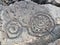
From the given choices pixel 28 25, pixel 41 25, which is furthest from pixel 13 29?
pixel 41 25

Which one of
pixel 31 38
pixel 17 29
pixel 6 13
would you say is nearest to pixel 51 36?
A: pixel 31 38

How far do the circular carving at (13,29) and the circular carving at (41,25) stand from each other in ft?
0.31

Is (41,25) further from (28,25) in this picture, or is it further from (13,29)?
(13,29)

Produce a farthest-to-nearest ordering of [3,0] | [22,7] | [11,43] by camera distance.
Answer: [3,0] → [22,7] → [11,43]

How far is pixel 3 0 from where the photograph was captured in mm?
2322

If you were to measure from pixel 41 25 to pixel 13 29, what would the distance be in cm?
25

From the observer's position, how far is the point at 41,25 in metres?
1.78

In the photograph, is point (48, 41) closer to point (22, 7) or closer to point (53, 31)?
point (53, 31)

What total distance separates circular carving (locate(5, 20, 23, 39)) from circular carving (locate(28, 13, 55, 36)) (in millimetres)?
96

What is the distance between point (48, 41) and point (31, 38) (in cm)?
Answer: 15

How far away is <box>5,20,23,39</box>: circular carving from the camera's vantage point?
68.7 inches

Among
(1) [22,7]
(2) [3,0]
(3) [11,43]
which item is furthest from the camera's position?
(2) [3,0]

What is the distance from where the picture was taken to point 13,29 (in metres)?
1.75

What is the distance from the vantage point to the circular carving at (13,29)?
1.74 metres
